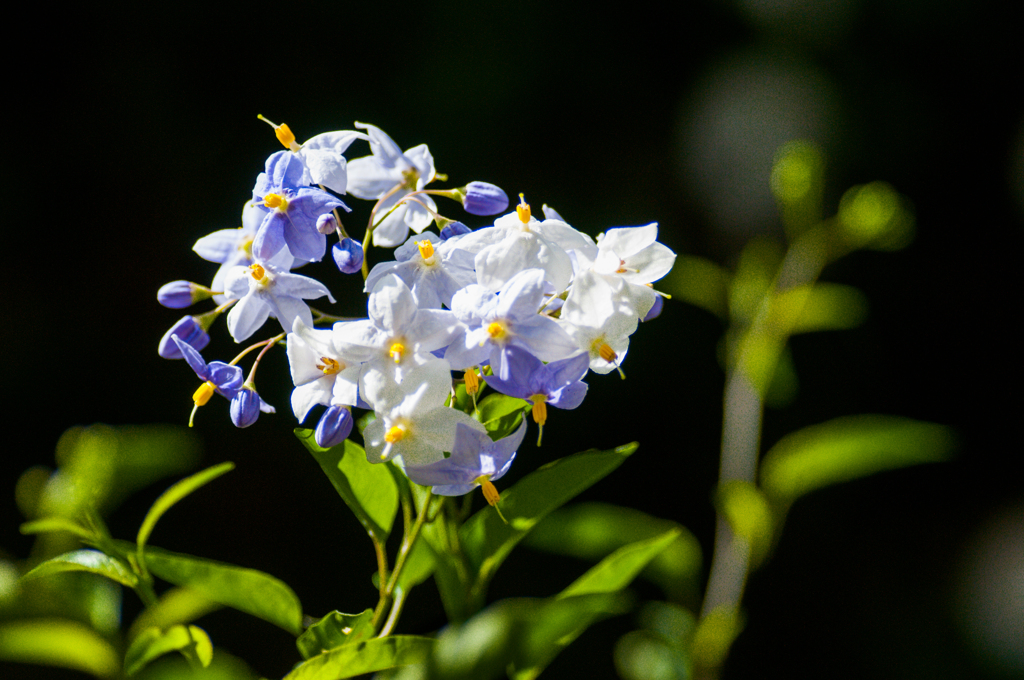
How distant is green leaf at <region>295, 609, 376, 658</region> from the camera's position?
1.61 feet

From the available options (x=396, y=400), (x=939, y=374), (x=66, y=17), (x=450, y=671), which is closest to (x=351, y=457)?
(x=396, y=400)

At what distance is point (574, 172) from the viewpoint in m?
2.06

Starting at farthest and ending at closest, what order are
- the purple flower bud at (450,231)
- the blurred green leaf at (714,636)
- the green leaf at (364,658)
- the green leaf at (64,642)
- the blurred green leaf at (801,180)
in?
the blurred green leaf at (801,180), the blurred green leaf at (714,636), the green leaf at (64,642), the purple flower bud at (450,231), the green leaf at (364,658)

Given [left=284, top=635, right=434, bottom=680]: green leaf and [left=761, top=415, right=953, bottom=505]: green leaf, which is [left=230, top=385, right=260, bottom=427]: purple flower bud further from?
[left=761, top=415, right=953, bottom=505]: green leaf

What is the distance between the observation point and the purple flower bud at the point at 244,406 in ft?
1.73

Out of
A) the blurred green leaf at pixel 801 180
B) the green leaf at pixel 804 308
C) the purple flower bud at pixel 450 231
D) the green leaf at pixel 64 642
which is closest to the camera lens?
the purple flower bud at pixel 450 231

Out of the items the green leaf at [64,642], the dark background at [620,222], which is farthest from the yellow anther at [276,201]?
the dark background at [620,222]

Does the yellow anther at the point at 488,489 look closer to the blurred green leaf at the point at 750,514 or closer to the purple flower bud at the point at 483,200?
the purple flower bud at the point at 483,200

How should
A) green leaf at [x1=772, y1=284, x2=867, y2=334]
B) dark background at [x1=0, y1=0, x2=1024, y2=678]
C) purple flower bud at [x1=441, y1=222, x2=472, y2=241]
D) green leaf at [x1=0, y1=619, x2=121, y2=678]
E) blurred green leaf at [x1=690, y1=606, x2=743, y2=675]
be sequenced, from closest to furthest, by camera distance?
purple flower bud at [x1=441, y1=222, x2=472, y2=241], green leaf at [x1=0, y1=619, x2=121, y2=678], blurred green leaf at [x1=690, y1=606, x2=743, y2=675], green leaf at [x1=772, y1=284, x2=867, y2=334], dark background at [x1=0, y1=0, x2=1024, y2=678]

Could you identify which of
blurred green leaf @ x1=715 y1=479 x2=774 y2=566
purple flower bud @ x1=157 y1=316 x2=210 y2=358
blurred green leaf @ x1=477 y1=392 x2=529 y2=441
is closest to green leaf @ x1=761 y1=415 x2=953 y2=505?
blurred green leaf @ x1=715 y1=479 x2=774 y2=566

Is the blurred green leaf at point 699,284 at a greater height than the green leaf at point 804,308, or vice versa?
the blurred green leaf at point 699,284

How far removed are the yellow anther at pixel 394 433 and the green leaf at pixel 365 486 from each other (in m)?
0.07

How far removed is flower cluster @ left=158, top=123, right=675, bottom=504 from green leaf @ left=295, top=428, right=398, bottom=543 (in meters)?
0.02

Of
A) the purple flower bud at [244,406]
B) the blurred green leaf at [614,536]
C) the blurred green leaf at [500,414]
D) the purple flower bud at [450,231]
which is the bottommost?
the blurred green leaf at [614,536]
